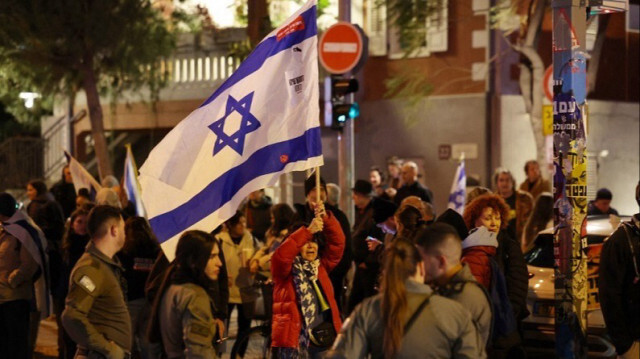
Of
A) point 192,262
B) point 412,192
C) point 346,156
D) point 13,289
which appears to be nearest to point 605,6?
point 192,262

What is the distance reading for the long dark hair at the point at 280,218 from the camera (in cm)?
1315

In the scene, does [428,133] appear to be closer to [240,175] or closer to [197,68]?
[197,68]

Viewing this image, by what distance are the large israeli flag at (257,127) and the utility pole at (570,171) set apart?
1.77m

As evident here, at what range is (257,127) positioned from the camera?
909 centimetres

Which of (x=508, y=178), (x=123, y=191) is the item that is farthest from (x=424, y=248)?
(x=123, y=191)

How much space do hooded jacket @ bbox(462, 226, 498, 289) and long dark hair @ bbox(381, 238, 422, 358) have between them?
2707 millimetres

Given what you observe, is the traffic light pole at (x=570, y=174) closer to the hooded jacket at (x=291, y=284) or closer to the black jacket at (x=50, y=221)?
the hooded jacket at (x=291, y=284)

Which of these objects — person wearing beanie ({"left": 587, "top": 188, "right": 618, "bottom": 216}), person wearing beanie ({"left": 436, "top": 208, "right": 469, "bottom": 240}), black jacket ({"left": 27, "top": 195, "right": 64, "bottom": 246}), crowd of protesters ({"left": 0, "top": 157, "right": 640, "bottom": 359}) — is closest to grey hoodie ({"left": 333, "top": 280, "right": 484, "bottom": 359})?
crowd of protesters ({"left": 0, "top": 157, "right": 640, "bottom": 359})

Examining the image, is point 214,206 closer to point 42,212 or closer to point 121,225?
point 121,225

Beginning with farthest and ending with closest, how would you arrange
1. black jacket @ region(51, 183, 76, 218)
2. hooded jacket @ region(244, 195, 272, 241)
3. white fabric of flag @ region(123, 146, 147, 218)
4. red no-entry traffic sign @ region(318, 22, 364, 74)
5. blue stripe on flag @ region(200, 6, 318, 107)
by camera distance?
black jacket @ region(51, 183, 76, 218), hooded jacket @ region(244, 195, 272, 241), red no-entry traffic sign @ region(318, 22, 364, 74), white fabric of flag @ region(123, 146, 147, 218), blue stripe on flag @ region(200, 6, 318, 107)

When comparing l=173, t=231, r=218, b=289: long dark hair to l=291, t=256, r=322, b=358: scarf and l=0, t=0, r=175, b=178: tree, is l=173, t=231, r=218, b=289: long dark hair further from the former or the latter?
l=0, t=0, r=175, b=178: tree

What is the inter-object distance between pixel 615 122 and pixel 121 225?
61.2 ft

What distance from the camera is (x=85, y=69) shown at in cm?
2542

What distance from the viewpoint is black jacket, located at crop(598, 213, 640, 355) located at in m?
8.84
